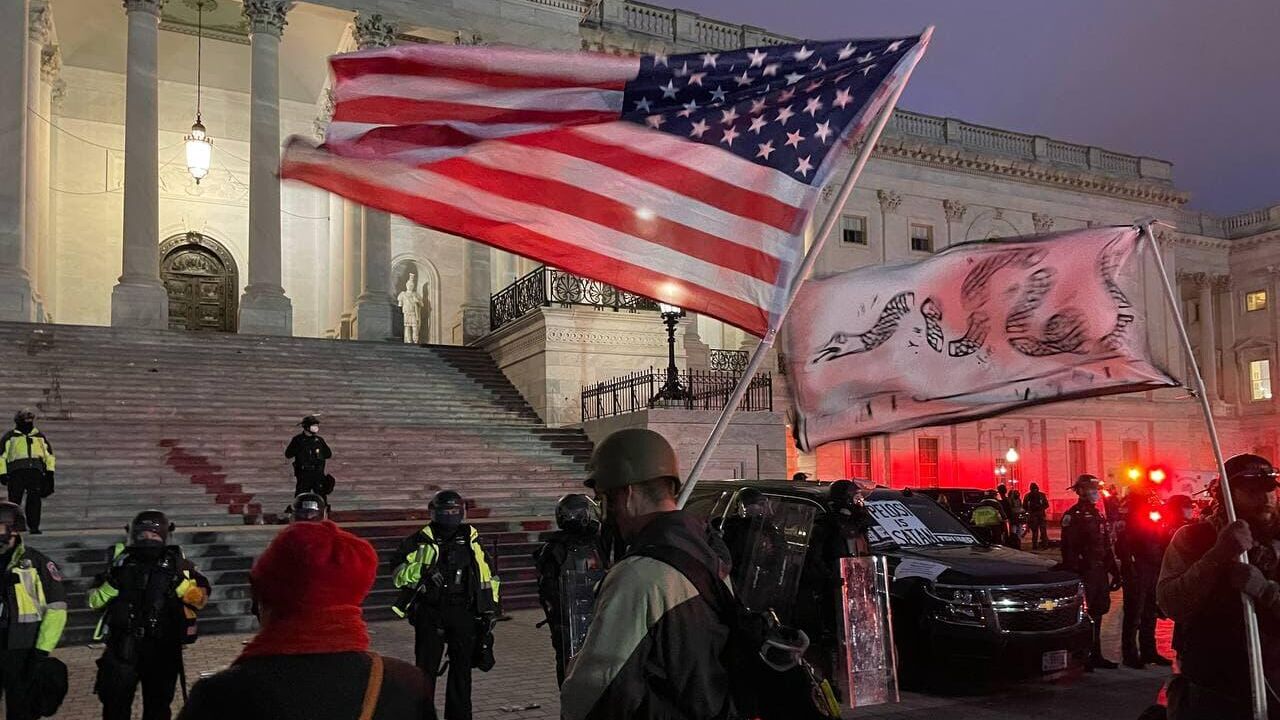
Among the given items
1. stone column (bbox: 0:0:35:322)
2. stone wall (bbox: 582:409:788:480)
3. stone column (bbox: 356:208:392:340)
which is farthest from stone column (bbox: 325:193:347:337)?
stone wall (bbox: 582:409:788:480)

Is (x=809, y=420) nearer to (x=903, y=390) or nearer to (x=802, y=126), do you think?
(x=903, y=390)

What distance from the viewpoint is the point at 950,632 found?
28.6 feet

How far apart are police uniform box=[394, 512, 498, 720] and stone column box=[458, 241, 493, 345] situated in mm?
21160

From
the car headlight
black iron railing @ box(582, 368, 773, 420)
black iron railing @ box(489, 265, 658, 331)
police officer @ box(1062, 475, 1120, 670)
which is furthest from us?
black iron railing @ box(489, 265, 658, 331)

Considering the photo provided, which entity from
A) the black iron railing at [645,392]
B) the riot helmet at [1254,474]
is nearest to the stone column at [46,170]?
the black iron railing at [645,392]

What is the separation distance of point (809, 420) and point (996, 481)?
130 ft

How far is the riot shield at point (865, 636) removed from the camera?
771 centimetres

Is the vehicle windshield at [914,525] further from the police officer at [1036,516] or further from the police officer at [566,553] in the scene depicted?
the police officer at [1036,516]

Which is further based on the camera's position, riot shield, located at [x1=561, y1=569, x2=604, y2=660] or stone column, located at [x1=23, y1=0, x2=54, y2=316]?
stone column, located at [x1=23, y1=0, x2=54, y2=316]

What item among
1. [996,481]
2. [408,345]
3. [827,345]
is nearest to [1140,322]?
[827,345]

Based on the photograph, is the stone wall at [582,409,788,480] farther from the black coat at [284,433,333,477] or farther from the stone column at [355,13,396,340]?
the stone column at [355,13,396,340]

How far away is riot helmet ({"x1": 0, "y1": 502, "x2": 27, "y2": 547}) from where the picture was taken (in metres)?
6.41

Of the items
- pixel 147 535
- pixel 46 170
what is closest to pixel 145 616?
pixel 147 535

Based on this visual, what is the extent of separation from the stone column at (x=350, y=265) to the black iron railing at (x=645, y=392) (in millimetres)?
10719
